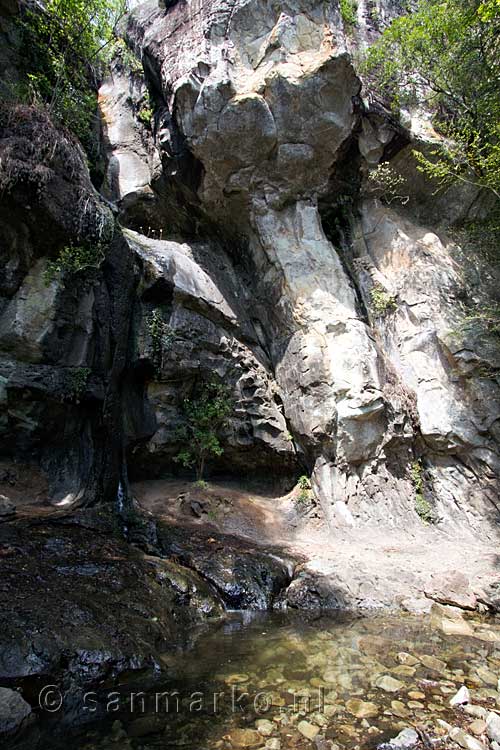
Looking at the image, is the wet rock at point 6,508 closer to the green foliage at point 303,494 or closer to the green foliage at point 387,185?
the green foliage at point 303,494

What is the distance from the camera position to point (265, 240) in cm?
1256

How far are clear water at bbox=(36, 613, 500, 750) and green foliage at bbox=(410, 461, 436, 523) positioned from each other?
4.50 m

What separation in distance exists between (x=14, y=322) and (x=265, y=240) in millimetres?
7192

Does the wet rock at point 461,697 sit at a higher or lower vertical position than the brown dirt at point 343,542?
lower

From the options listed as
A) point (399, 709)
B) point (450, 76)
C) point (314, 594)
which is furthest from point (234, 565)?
point (450, 76)

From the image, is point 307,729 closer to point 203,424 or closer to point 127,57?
point 203,424

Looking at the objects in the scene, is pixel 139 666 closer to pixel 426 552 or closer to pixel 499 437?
pixel 426 552

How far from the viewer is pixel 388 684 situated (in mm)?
3893

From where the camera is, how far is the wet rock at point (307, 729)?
317cm

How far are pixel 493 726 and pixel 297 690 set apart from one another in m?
1.53

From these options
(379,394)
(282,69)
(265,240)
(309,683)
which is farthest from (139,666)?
(282,69)

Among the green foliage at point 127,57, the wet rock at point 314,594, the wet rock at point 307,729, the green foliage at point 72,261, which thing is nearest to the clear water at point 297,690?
the wet rock at point 307,729

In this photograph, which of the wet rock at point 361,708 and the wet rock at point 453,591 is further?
the wet rock at point 453,591

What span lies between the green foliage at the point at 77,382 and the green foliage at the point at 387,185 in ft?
32.9
